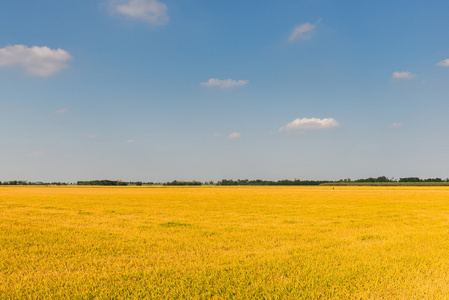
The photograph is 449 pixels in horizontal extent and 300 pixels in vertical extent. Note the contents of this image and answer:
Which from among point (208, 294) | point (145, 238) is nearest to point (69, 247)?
point (145, 238)

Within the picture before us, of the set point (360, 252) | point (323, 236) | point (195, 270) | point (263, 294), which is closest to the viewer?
point (263, 294)

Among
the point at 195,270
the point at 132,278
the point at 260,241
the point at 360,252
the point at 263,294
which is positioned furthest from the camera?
the point at 260,241

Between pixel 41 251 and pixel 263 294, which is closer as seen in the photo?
pixel 263 294

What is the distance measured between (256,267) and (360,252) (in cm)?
317

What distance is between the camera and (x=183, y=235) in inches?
374

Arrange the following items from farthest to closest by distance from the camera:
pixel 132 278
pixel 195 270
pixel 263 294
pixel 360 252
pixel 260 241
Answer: pixel 260 241
pixel 360 252
pixel 195 270
pixel 132 278
pixel 263 294

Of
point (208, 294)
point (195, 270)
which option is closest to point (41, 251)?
point (195, 270)

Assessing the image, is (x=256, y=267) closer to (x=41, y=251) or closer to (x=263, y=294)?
(x=263, y=294)

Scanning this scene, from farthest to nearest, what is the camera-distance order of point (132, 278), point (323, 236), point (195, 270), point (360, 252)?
point (323, 236), point (360, 252), point (195, 270), point (132, 278)

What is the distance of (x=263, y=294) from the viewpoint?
4.63 m

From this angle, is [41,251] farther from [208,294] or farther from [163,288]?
[208,294]

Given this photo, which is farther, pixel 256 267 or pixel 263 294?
pixel 256 267

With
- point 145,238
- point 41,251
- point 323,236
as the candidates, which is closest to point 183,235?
point 145,238

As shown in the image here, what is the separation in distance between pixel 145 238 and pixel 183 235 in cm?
121
